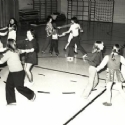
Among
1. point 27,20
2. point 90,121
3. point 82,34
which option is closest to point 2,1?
point 27,20

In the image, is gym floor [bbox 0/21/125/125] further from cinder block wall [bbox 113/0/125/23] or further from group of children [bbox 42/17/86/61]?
cinder block wall [bbox 113/0/125/23]

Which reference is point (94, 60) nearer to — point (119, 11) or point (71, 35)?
point (71, 35)

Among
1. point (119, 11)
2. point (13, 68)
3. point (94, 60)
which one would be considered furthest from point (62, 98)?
point (119, 11)

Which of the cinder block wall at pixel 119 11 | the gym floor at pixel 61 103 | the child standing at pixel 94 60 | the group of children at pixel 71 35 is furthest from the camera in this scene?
the cinder block wall at pixel 119 11

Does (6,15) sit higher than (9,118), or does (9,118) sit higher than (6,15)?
(6,15)

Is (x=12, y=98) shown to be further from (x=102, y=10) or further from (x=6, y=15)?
(x=102, y=10)

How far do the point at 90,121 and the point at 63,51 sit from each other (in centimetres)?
662

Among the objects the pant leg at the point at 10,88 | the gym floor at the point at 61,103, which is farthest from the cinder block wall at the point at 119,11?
the pant leg at the point at 10,88

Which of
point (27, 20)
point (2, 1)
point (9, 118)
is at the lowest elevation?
point (9, 118)

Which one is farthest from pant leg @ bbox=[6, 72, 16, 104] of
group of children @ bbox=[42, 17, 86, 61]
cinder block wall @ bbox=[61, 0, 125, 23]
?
cinder block wall @ bbox=[61, 0, 125, 23]

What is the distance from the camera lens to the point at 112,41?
553 inches

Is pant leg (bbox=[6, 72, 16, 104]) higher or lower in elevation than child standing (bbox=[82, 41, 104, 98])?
lower

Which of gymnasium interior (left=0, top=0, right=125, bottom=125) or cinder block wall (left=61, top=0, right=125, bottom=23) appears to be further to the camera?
cinder block wall (left=61, top=0, right=125, bottom=23)

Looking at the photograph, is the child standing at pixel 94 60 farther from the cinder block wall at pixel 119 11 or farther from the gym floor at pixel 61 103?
the cinder block wall at pixel 119 11
